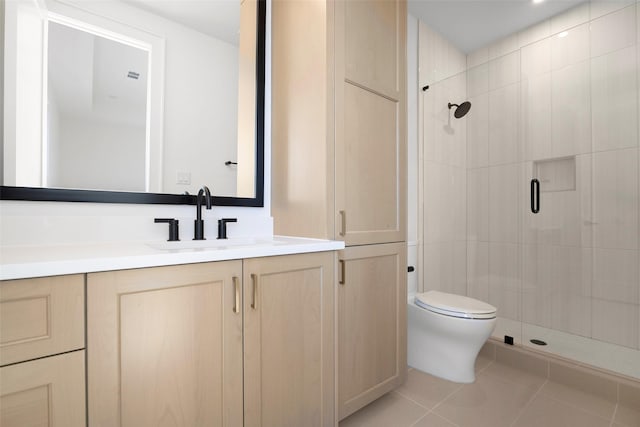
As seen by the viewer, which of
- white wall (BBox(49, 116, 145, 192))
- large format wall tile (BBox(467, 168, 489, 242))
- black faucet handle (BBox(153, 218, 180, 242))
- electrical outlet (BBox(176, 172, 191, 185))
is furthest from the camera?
large format wall tile (BBox(467, 168, 489, 242))

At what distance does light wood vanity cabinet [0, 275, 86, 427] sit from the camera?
0.65 metres

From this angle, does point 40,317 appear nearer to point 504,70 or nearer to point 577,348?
point 577,348

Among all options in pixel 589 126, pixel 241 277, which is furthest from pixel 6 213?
pixel 589 126

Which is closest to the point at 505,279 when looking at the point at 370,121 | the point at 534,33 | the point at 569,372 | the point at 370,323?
the point at 569,372

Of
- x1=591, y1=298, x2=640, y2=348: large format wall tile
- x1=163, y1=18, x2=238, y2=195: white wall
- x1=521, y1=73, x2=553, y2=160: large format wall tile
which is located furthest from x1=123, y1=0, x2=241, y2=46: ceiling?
x1=591, y1=298, x2=640, y2=348: large format wall tile

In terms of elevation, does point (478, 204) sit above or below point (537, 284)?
above

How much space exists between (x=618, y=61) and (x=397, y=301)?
7.01ft

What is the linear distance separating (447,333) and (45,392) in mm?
1761

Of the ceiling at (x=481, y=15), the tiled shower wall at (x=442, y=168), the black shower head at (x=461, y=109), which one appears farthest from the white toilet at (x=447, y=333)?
the ceiling at (x=481, y=15)

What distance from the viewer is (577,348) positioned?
1903 mm

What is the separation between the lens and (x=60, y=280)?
2.33 feet

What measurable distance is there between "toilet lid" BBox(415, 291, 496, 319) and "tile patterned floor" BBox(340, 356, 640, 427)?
42cm

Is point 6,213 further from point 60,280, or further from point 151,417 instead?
point 151,417

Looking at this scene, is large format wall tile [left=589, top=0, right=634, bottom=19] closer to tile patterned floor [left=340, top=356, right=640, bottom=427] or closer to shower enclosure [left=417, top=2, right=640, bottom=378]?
shower enclosure [left=417, top=2, right=640, bottom=378]
